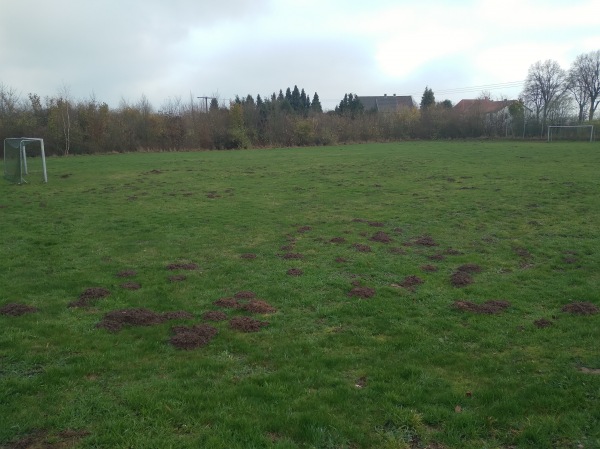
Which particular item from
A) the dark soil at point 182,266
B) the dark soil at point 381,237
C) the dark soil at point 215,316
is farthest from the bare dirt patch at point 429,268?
the dark soil at point 182,266

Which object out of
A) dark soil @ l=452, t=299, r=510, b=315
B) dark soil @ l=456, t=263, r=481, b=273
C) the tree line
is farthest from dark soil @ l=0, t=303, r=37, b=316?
the tree line

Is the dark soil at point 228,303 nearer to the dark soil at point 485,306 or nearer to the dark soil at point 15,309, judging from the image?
the dark soil at point 15,309

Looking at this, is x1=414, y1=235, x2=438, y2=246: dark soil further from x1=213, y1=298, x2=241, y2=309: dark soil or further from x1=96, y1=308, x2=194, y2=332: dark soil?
x1=96, y1=308, x2=194, y2=332: dark soil

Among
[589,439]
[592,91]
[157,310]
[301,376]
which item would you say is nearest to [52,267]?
[157,310]

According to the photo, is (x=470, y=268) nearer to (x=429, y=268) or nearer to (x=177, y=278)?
(x=429, y=268)

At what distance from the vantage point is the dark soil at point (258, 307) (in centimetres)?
Answer: 809

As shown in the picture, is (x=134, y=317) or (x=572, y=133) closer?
(x=134, y=317)

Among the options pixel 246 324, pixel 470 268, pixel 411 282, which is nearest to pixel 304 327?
pixel 246 324

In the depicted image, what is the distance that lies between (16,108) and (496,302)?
182 ft

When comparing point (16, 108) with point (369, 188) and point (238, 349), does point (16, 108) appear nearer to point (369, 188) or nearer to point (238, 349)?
point (369, 188)

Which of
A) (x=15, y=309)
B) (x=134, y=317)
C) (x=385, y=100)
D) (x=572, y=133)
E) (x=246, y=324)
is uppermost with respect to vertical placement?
(x=385, y=100)

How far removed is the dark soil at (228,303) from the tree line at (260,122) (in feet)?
156

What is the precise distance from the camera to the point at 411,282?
9.50m

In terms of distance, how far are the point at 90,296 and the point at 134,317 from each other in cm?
157
